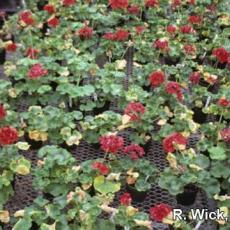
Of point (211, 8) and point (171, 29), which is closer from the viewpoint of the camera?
point (171, 29)

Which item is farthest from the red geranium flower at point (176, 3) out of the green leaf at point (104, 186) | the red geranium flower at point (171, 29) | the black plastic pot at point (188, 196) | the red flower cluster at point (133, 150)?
the green leaf at point (104, 186)

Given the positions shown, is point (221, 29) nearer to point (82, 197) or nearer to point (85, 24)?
point (85, 24)

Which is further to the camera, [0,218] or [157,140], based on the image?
[157,140]

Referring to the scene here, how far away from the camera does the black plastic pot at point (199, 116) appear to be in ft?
9.09

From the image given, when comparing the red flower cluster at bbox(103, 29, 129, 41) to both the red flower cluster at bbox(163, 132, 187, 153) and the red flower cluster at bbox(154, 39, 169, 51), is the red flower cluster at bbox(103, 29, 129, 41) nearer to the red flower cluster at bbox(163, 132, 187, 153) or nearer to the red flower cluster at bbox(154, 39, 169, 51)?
the red flower cluster at bbox(154, 39, 169, 51)

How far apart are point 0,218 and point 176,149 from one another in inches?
32.5

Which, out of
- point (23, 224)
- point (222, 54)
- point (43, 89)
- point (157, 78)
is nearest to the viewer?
point (23, 224)

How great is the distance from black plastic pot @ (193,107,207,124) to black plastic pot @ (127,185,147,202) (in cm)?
72

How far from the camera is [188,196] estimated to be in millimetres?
2225

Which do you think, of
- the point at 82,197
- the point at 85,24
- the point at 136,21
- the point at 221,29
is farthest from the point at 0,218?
the point at 221,29

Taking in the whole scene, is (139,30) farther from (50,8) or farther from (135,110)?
(135,110)

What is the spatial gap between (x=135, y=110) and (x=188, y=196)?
49cm

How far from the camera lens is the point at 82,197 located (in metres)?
1.95

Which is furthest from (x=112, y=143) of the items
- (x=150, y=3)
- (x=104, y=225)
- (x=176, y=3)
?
(x=176, y=3)
